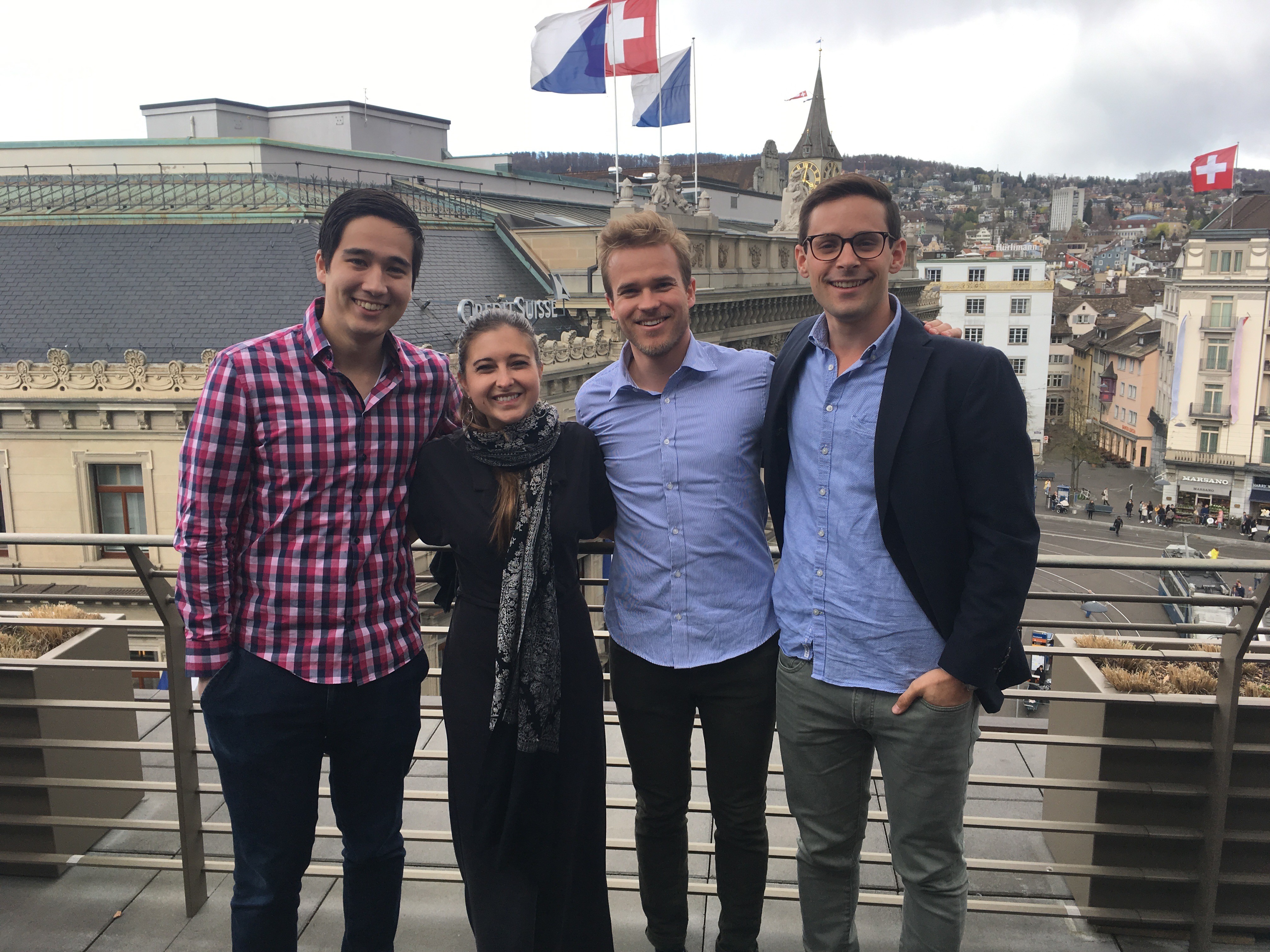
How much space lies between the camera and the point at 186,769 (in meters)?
4.17

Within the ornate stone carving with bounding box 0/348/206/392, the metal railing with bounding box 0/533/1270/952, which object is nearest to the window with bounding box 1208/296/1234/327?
the ornate stone carving with bounding box 0/348/206/392

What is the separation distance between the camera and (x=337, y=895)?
4.24m

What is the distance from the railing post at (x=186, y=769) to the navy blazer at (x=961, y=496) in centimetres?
296

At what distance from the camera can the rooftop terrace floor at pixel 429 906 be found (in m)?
3.94

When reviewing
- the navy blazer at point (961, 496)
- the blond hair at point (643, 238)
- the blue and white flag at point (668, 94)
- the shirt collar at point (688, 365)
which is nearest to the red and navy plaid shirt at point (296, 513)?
the shirt collar at point (688, 365)

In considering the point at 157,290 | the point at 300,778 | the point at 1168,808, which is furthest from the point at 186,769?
the point at 157,290

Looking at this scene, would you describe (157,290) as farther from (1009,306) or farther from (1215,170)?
(1009,306)

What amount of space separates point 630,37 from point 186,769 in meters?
32.0

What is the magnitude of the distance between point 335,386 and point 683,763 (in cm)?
179

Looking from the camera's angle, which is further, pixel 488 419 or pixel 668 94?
pixel 668 94

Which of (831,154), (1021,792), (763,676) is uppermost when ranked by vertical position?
(831,154)

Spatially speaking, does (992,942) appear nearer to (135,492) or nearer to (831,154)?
(135,492)

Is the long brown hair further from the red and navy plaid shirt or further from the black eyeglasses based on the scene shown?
the black eyeglasses

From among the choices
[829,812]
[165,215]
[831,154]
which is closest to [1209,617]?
[829,812]
